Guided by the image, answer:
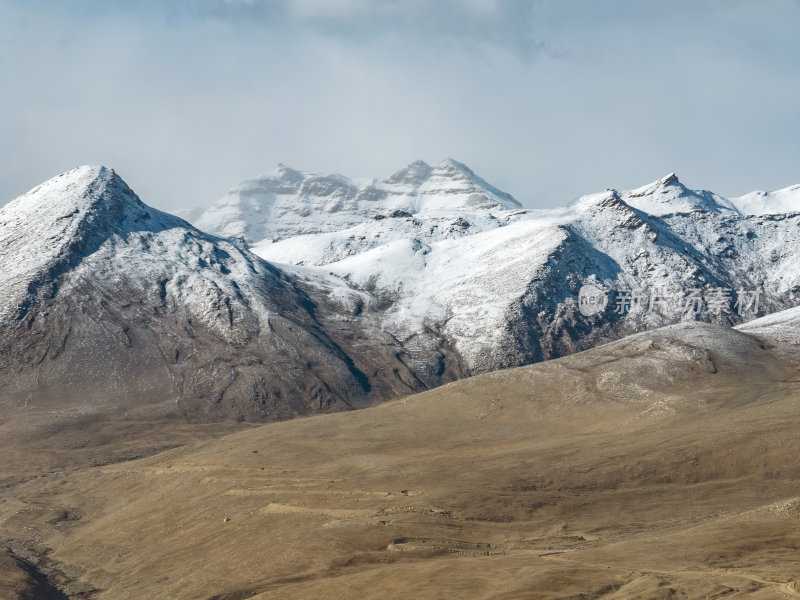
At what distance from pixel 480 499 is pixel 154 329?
116m

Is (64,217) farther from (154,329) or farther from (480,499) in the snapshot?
(480,499)

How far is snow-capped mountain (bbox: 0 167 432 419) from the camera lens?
481ft

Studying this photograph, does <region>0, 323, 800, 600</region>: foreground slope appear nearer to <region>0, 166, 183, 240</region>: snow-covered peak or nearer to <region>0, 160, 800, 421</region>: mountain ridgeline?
<region>0, 160, 800, 421</region>: mountain ridgeline

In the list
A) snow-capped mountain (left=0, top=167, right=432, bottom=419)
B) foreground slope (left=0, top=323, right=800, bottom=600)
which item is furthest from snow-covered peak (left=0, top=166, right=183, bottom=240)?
foreground slope (left=0, top=323, right=800, bottom=600)

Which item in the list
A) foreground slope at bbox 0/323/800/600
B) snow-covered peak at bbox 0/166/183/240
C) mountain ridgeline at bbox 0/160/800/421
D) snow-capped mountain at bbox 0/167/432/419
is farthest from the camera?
snow-covered peak at bbox 0/166/183/240

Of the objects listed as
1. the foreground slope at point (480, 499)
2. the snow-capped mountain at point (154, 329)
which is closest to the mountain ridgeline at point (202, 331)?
the snow-capped mountain at point (154, 329)

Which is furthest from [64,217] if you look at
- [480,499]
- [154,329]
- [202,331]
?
[480,499]

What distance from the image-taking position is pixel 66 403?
13688 cm

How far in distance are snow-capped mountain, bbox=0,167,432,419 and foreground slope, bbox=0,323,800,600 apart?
45.8 metres

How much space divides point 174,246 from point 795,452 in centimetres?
15567

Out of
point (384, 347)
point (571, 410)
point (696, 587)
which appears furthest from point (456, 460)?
point (384, 347)

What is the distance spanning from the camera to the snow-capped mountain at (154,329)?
147m

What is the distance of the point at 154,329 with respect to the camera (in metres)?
166

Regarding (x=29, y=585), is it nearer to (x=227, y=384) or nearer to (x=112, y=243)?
(x=227, y=384)
